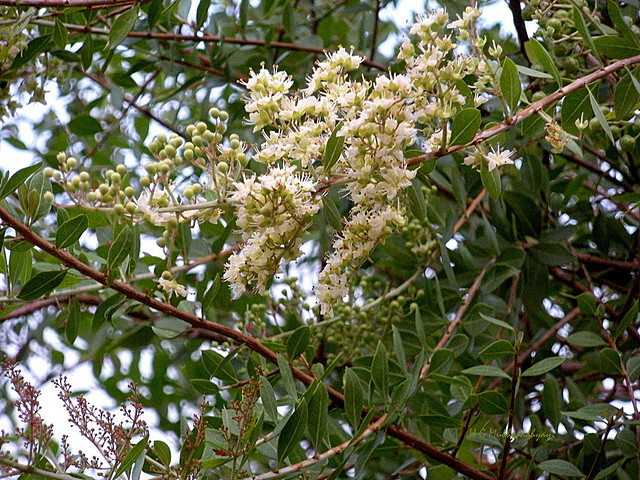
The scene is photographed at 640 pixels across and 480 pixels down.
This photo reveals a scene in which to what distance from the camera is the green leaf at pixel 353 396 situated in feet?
4.71

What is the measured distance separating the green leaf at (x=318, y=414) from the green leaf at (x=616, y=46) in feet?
2.69

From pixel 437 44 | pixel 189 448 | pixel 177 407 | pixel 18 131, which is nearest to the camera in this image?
pixel 189 448

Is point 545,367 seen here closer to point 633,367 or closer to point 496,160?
point 633,367

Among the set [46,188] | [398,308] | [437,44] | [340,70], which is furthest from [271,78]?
[398,308]

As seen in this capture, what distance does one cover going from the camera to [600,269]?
2203 mm

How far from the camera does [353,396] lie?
1.44 meters

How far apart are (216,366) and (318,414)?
1.03 feet

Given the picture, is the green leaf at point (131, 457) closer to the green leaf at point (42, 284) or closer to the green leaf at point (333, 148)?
the green leaf at point (42, 284)

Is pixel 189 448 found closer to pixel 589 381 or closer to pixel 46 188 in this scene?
pixel 46 188

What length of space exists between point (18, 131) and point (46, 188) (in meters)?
1.69

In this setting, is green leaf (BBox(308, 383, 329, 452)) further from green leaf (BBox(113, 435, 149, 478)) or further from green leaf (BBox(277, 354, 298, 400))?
green leaf (BBox(113, 435, 149, 478))

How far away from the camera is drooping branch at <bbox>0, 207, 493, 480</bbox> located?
1318mm

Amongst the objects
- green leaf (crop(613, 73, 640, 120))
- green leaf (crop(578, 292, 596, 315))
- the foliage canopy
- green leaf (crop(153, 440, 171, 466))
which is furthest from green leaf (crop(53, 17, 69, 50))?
green leaf (crop(578, 292, 596, 315))

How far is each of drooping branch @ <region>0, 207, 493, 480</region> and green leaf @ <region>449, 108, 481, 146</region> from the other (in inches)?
20.5
